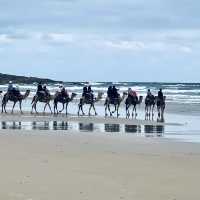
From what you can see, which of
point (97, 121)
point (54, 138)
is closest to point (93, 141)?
point (54, 138)

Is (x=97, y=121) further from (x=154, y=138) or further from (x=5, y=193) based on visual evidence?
(x=5, y=193)

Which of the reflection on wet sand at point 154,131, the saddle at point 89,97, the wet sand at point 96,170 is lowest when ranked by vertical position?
the wet sand at point 96,170

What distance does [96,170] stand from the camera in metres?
11.7

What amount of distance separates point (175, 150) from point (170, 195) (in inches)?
268

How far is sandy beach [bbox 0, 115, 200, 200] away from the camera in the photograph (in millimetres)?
9422

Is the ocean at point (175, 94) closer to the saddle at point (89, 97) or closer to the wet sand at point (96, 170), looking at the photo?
the saddle at point (89, 97)

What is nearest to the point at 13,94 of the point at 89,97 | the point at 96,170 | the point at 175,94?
the point at 89,97

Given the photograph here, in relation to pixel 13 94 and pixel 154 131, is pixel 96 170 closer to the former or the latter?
pixel 154 131

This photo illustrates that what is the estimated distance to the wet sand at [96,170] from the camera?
30.9 ft

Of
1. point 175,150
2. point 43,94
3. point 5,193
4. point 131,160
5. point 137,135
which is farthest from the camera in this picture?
point 43,94

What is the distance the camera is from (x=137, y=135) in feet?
71.7

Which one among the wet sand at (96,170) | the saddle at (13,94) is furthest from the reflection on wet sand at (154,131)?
the saddle at (13,94)

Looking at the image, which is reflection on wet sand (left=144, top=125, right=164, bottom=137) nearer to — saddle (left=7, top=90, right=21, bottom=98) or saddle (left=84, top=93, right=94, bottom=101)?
saddle (left=84, top=93, right=94, bottom=101)

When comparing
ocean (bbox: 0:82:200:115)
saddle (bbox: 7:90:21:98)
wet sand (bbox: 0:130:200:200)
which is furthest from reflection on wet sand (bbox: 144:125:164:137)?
saddle (bbox: 7:90:21:98)
